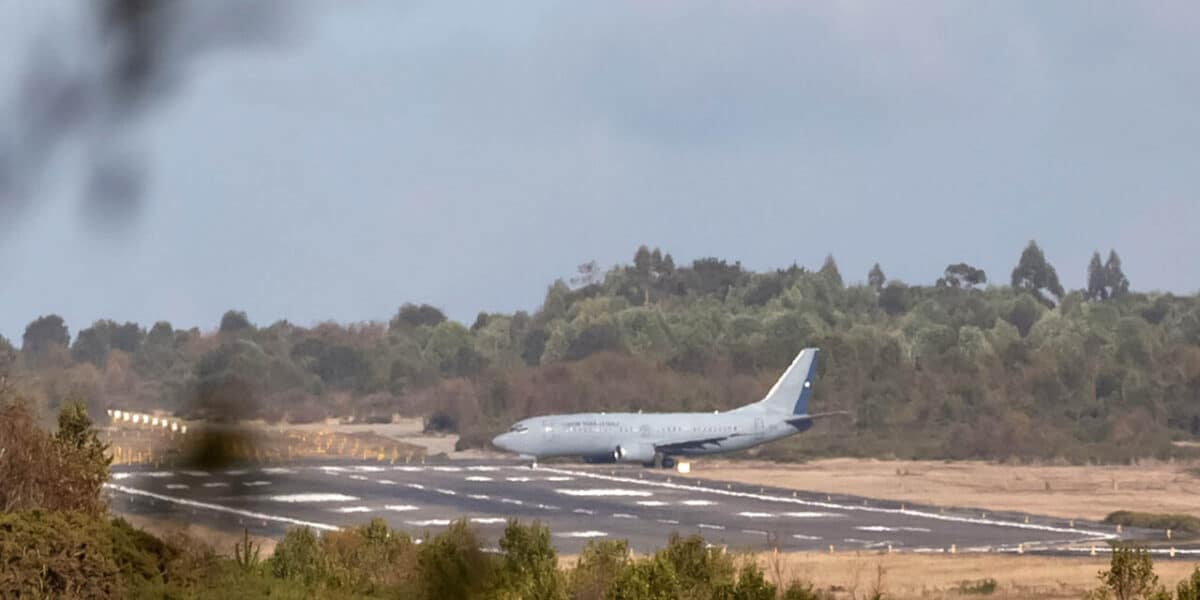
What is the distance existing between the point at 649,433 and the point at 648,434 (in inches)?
3.0

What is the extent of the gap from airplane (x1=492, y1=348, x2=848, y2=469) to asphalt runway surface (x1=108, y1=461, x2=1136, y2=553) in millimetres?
6199

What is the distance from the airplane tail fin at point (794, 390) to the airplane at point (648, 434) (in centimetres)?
8

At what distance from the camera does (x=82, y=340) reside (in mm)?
25688

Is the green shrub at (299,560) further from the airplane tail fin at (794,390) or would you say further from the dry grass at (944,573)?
the airplane tail fin at (794,390)

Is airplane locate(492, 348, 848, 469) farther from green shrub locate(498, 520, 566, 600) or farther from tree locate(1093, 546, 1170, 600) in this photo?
tree locate(1093, 546, 1170, 600)

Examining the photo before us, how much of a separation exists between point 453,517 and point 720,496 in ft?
61.9

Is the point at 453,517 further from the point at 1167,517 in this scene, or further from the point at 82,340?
the point at 82,340

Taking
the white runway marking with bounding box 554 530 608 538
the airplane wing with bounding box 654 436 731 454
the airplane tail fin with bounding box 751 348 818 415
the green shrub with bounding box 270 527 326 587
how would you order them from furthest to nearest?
the airplane tail fin with bounding box 751 348 818 415 → the airplane wing with bounding box 654 436 731 454 → the white runway marking with bounding box 554 530 608 538 → the green shrub with bounding box 270 527 326 587

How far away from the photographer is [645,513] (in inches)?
2761

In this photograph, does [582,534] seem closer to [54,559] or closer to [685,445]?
[54,559]

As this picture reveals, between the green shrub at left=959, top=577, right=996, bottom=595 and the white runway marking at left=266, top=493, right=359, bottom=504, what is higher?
the white runway marking at left=266, top=493, right=359, bottom=504

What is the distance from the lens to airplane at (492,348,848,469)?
96.8 metres

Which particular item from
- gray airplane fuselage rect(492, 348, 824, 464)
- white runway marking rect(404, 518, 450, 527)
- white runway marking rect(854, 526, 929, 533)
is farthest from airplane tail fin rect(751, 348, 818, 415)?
white runway marking rect(404, 518, 450, 527)

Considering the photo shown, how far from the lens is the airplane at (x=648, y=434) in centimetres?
9681
